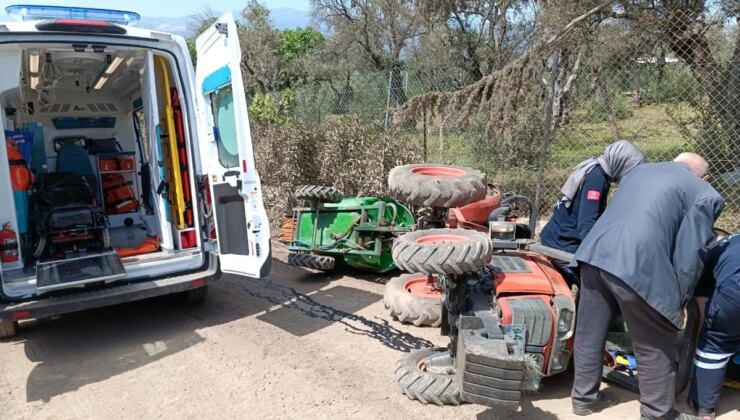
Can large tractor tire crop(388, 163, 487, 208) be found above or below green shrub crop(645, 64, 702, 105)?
below

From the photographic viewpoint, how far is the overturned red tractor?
9.20 feet

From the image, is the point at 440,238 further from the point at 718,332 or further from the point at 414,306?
the point at 718,332

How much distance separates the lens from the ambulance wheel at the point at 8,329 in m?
4.84

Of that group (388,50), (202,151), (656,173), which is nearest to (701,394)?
(656,173)

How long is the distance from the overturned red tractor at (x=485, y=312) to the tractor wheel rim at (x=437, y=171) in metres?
0.41

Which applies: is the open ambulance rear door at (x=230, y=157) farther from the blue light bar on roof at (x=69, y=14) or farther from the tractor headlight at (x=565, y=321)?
the tractor headlight at (x=565, y=321)

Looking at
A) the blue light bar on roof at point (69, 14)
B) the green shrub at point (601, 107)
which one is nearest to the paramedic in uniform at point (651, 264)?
the green shrub at point (601, 107)

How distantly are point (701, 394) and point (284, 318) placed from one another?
138 inches

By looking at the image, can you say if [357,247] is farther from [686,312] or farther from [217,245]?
[686,312]

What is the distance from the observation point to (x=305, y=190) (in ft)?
21.0

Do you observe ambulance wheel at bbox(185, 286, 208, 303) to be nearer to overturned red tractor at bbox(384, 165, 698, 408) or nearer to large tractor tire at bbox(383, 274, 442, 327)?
large tractor tire at bbox(383, 274, 442, 327)

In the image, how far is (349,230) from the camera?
20.3ft

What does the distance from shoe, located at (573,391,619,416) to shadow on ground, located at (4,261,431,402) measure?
1.47 meters

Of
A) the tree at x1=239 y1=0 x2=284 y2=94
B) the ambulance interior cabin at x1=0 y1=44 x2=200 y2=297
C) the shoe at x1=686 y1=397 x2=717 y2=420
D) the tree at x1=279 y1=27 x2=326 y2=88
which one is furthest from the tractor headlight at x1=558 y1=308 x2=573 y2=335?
the tree at x1=279 y1=27 x2=326 y2=88
